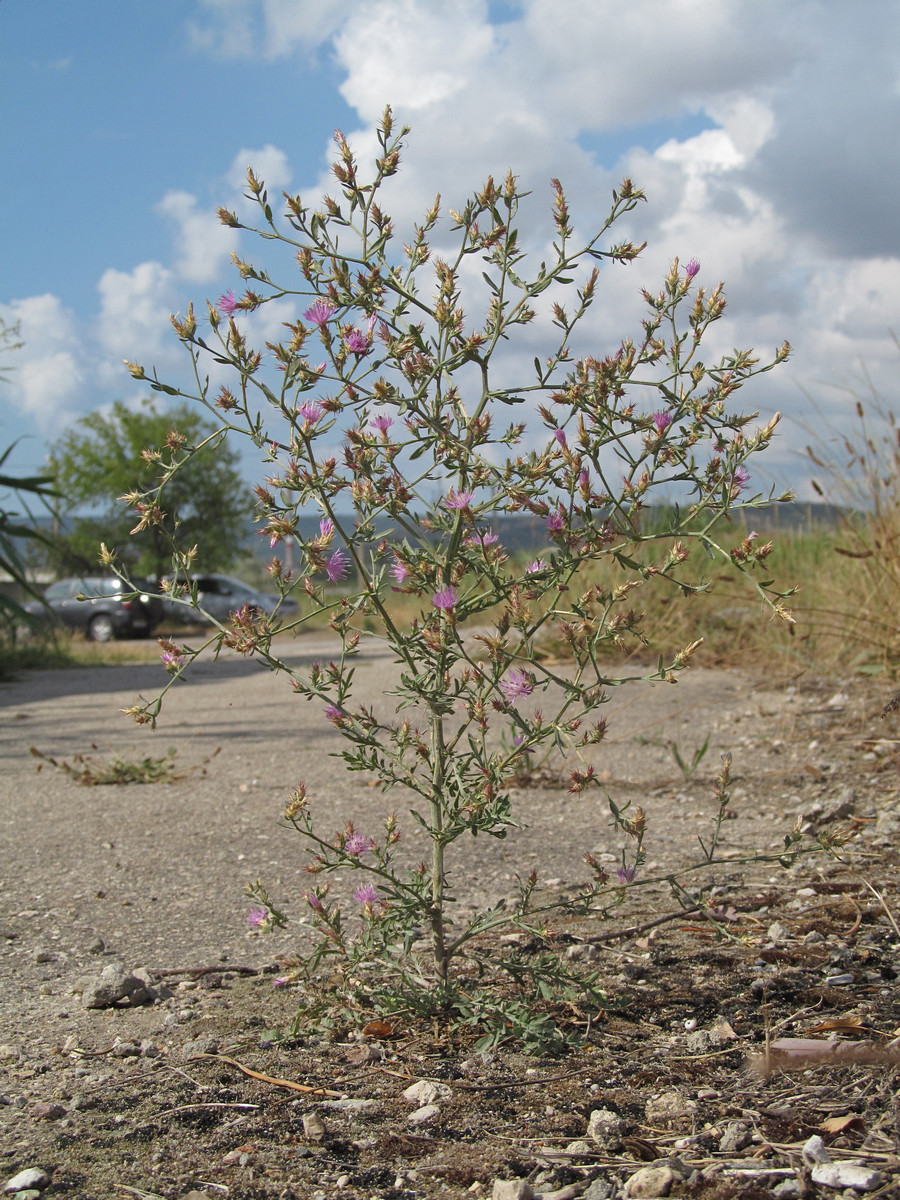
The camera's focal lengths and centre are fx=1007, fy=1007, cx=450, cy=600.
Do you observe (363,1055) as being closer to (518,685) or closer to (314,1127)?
(314,1127)

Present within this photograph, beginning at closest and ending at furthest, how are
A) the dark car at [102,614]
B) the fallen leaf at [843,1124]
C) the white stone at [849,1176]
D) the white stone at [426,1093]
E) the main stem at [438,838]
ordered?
the white stone at [849,1176] < the fallen leaf at [843,1124] < the white stone at [426,1093] < the main stem at [438,838] < the dark car at [102,614]

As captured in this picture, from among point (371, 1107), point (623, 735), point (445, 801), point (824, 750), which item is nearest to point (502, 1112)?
point (371, 1107)

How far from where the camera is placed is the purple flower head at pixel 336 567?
6.04 feet

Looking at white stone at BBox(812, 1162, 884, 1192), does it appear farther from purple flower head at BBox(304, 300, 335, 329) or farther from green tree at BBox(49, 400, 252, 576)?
green tree at BBox(49, 400, 252, 576)

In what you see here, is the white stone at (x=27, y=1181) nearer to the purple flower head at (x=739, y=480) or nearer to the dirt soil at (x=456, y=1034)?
the dirt soil at (x=456, y=1034)

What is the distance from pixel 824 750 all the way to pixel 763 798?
74 cm

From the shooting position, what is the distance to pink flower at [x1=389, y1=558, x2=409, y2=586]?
191 cm

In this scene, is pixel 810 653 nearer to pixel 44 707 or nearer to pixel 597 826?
pixel 597 826

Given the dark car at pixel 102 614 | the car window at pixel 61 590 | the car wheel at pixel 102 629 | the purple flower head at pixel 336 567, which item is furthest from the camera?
the car wheel at pixel 102 629

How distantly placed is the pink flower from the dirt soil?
91cm

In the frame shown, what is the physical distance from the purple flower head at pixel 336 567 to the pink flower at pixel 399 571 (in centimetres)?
10

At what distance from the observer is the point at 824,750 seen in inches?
182

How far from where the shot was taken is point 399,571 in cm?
192

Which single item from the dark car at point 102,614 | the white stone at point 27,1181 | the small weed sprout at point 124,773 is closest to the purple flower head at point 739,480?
the white stone at point 27,1181
